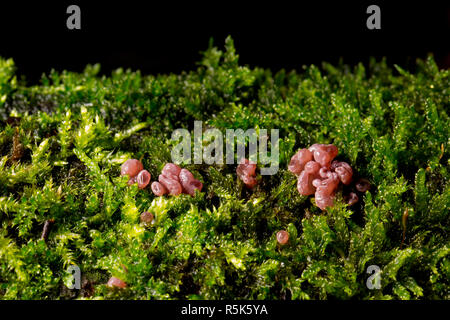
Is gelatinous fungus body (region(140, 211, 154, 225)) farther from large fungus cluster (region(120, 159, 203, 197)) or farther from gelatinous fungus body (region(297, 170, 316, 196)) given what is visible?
gelatinous fungus body (region(297, 170, 316, 196))

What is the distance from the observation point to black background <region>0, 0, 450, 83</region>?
315 centimetres

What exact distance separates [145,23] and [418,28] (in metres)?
2.13

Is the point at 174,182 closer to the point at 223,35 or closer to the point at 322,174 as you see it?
the point at 322,174

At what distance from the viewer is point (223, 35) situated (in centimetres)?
323

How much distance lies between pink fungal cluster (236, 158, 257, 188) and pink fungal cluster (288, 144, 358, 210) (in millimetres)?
146

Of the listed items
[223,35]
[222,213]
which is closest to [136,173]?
[222,213]

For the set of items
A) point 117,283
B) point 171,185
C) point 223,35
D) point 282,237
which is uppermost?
point 223,35

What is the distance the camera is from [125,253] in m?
1.45

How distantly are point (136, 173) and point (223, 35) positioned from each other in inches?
73.9

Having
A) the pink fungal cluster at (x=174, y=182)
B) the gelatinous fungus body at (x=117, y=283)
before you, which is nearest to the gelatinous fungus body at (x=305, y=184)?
the pink fungal cluster at (x=174, y=182)

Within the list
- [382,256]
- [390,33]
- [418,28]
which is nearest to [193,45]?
[390,33]

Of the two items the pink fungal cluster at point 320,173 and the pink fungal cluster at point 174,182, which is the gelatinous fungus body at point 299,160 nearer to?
the pink fungal cluster at point 320,173

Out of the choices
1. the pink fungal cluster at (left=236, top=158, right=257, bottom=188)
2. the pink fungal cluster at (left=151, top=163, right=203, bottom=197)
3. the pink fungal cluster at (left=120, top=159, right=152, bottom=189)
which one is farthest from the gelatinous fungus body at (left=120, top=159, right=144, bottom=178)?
the pink fungal cluster at (left=236, top=158, right=257, bottom=188)

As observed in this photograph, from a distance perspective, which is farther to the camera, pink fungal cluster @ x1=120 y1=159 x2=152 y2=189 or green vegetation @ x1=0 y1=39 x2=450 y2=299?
pink fungal cluster @ x1=120 y1=159 x2=152 y2=189
